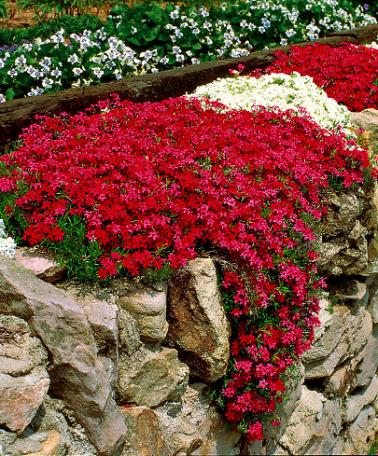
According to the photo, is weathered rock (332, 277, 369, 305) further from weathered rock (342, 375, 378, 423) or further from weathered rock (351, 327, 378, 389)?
weathered rock (342, 375, 378, 423)

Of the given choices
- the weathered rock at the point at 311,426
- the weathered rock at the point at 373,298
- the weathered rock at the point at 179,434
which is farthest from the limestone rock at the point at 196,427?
the weathered rock at the point at 373,298

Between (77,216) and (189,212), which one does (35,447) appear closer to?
(77,216)

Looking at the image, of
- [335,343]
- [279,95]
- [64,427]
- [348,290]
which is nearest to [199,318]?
[64,427]

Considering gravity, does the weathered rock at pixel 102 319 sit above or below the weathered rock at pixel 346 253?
above

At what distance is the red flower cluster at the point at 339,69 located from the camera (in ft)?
25.2

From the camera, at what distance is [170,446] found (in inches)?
159

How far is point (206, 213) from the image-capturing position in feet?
14.4

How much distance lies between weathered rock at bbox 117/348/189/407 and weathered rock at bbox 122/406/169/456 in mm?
96

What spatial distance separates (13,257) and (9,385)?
1032 mm

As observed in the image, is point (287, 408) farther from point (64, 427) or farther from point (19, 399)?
point (19, 399)

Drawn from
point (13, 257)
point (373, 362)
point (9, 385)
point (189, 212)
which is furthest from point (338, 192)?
point (9, 385)

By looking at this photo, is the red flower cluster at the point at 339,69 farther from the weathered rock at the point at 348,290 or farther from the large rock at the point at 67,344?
the large rock at the point at 67,344

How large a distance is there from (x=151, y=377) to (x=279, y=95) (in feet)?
13.7

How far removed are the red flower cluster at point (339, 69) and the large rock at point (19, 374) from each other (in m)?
5.66
